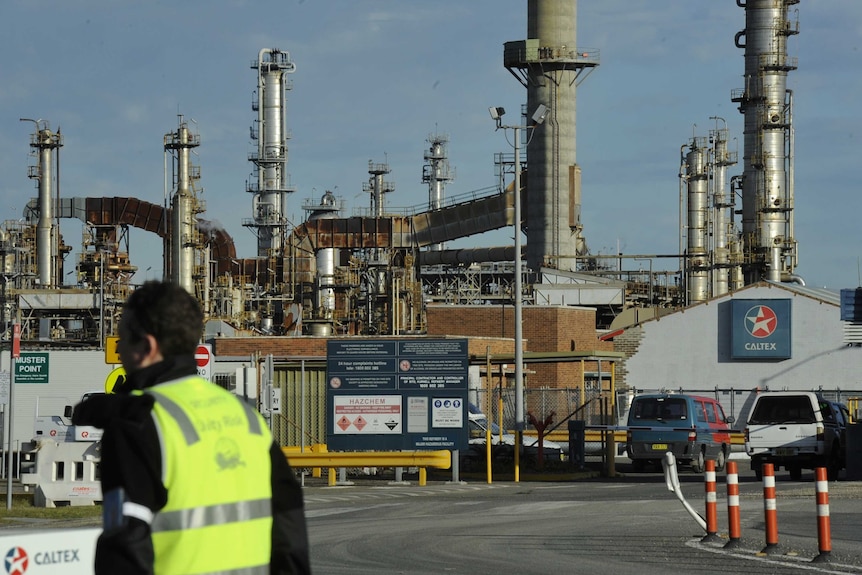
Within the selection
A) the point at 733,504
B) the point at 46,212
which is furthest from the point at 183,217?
the point at 733,504

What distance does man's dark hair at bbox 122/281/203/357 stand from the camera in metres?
4.41

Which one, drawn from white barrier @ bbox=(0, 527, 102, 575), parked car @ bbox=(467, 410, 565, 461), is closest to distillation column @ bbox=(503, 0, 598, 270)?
parked car @ bbox=(467, 410, 565, 461)

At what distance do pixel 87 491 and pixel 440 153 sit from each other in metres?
101

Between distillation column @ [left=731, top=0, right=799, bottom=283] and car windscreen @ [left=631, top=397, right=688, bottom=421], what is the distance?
38310 mm

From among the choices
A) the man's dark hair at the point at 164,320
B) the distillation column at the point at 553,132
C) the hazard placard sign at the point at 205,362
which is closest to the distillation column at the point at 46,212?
the distillation column at the point at 553,132

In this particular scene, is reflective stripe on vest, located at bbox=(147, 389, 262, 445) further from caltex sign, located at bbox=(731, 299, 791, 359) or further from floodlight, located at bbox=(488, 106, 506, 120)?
caltex sign, located at bbox=(731, 299, 791, 359)

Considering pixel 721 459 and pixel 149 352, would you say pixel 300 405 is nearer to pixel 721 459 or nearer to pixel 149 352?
pixel 721 459

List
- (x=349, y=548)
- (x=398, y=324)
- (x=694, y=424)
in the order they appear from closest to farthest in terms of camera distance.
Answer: (x=349, y=548), (x=694, y=424), (x=398, y=324)

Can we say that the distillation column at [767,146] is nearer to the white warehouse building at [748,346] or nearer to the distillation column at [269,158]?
the white warehouse building at [748,346]

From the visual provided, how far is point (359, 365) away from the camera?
2858 cm

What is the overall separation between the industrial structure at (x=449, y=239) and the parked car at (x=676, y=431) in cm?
3366

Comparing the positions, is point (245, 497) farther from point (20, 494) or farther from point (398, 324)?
point (398, 324)

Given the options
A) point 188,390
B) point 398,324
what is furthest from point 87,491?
point 398,324

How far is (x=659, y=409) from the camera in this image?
102 ft
